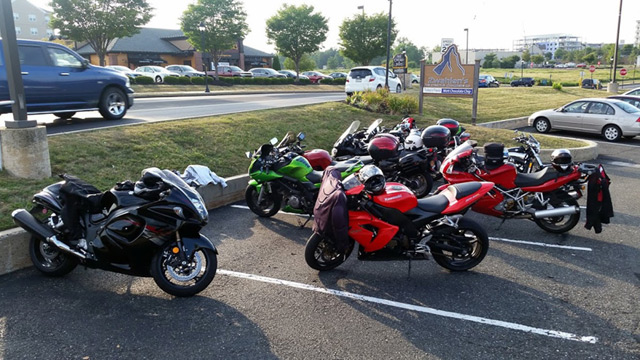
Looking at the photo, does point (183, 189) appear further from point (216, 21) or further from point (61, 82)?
point (216, 21)

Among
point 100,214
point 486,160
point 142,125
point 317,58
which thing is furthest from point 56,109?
point 317,58

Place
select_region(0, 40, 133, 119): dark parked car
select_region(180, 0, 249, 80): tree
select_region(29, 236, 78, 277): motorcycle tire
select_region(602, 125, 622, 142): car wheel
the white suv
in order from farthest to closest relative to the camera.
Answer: select_region(180, 0, 249, 80): tree < the white suv < select_region(602, 125, 622, 142): car wheel < select_region(0, 40, 133, 119): dark parked car < select_region(29, 236, 78, 277): motorcycle tire

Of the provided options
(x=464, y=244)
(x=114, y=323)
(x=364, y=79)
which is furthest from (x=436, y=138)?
(x=364, y=79)

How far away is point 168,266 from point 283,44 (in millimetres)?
50585

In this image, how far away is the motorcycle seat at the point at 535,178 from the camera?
6.60 m

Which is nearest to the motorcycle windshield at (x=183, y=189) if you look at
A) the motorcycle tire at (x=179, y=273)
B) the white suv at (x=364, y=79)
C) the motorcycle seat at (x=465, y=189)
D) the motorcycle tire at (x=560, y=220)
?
the motorcycle tire at (x=179, y=273)

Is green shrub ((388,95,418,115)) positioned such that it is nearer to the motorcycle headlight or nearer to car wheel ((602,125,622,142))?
car wheel ((602,125,622,142))

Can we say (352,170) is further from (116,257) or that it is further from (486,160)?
(116,257)

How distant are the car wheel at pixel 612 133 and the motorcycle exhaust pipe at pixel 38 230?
16468 millimetres

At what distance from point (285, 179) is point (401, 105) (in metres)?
9.87

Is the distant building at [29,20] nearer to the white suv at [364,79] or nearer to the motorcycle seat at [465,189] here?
the white suv at [364,79]

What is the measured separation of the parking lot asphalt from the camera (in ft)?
12.4

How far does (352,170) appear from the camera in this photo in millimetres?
6781

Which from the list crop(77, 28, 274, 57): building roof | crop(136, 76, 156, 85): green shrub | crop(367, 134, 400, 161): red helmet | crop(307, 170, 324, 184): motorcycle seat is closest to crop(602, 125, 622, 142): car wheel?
crop(367, 134, 400, 161): red helmet
